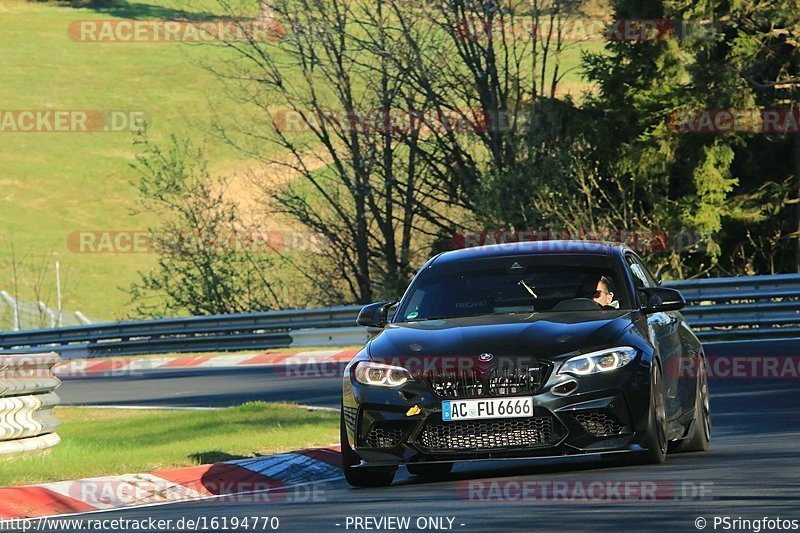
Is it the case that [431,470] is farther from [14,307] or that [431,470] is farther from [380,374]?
[14,307]

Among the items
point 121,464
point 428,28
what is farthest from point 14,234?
point 121,464

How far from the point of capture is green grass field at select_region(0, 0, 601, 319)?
61.3 m

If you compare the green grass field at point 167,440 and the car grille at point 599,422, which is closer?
the car grille at point 599,422

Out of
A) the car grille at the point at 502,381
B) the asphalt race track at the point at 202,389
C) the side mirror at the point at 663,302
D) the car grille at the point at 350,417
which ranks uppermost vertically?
the side mirror at the point at 663,302

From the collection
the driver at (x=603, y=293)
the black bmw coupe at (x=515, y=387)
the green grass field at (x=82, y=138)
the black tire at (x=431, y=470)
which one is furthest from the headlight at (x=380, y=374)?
the green grass field at (x=82, y=138)

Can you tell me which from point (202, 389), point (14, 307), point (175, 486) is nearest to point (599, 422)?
point (175, 486)

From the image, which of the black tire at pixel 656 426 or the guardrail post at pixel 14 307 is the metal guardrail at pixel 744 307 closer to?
the black tire at pixel 656 426

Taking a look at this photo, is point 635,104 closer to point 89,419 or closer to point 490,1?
point 490,1

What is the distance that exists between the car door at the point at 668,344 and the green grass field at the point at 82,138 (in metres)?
27.0

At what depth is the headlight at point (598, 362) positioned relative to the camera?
9.43 metres

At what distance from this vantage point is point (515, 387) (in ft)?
30.9

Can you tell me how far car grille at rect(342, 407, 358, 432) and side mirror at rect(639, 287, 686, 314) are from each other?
2061 mm

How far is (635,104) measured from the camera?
33312 millimetres

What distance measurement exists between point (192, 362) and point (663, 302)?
18569mm
